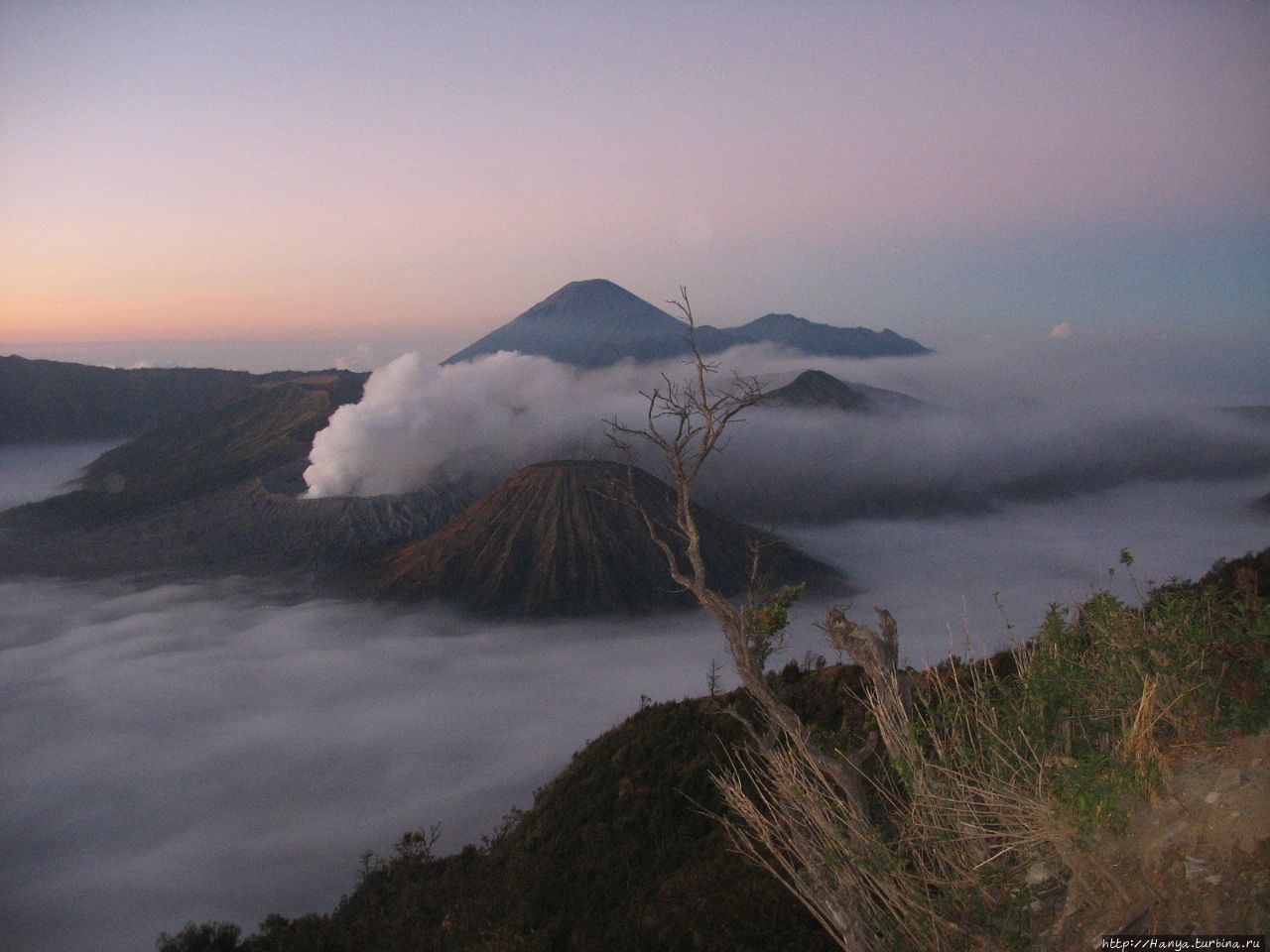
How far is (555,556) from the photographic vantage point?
76.8 m

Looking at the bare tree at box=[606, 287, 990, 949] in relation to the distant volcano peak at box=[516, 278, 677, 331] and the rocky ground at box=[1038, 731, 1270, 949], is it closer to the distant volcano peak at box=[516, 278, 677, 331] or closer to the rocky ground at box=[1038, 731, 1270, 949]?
the rocky ground at box=[1038, 731, 1270, 949]

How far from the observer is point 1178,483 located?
5738 inches

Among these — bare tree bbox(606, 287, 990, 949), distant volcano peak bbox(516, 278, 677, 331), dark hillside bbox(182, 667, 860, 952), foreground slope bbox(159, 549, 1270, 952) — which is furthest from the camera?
distant volcano peak bbox(516, 278, 677, 331)

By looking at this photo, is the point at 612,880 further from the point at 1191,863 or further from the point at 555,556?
the point at 555,556

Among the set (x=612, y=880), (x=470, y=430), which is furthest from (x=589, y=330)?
(x=612, y=880)

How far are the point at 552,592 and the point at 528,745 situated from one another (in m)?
29.0

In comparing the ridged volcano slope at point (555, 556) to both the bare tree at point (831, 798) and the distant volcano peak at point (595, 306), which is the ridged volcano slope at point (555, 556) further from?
the distant volcano peak at point (595, 306)

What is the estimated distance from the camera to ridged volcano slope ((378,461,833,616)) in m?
74.4

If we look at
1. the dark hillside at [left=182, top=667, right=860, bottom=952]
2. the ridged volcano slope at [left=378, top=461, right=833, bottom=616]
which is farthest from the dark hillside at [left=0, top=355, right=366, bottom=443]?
the dark hillside at [left=182, top=667, right=860, bottom=952]

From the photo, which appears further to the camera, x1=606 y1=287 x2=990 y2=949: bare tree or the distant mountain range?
the distant mountain range

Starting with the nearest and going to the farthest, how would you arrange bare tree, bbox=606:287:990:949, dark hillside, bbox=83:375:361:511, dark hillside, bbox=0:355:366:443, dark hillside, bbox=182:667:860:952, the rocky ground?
1. the rocky ground
2. bare tree, bbox=606:287:990:949
3. dark hillside, bbox=182:667:860:952
4. dark hillside, bbox=83:375:361:511
5. dark hillside, bbox=0:355:366:443

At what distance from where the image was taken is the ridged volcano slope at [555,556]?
74375 millimetres

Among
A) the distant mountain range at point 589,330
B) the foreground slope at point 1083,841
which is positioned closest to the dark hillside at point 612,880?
the foreground slope at point 1083,841

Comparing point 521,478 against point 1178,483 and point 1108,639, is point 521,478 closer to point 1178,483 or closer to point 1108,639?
point 1108,639
